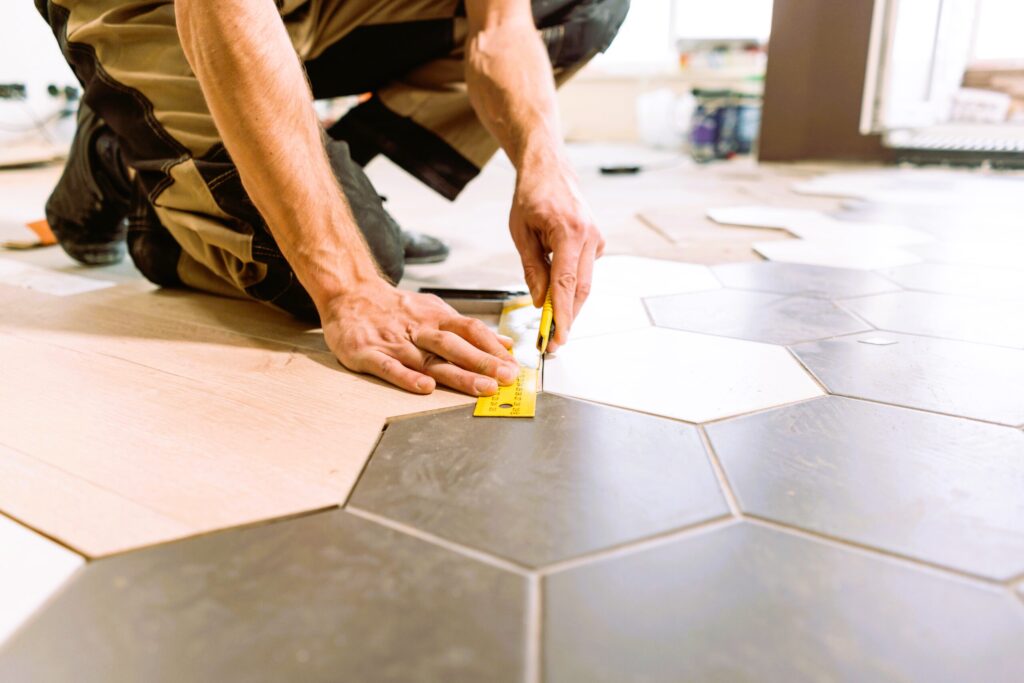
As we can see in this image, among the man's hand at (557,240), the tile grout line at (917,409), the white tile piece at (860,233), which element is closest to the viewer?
the tile grout line at (917,409)

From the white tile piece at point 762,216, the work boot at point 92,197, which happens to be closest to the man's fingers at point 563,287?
the work boot at point 92,197

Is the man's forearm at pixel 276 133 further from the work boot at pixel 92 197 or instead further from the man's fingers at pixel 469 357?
the work boot at pixel 92 197

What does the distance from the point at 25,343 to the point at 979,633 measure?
1.25m

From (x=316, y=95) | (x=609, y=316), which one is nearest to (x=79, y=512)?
(x=609, y=316)

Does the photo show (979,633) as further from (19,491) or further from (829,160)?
(829,160)

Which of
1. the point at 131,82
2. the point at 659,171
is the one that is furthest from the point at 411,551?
the point at 659,171

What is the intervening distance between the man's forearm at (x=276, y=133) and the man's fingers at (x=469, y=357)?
153mm

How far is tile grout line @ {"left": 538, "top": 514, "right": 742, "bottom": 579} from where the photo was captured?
21.3 inches

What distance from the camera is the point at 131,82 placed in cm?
113

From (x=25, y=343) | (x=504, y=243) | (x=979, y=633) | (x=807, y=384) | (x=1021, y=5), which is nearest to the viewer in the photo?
(x=979, y=633)

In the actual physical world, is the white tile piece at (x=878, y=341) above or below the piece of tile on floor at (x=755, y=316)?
above

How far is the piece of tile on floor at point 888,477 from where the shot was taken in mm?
A: 568

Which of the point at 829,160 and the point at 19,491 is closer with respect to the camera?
the point at 19,491

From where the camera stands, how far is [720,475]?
664 mm
